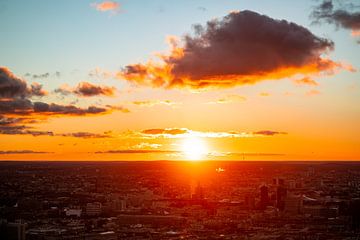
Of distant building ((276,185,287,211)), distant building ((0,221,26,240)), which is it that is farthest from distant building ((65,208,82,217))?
distant building ((276,185,287,211))

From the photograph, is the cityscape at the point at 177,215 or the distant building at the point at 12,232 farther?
the cityscape at the point at 177,215

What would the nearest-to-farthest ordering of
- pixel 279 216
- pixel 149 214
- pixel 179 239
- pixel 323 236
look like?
pixel 179 239 → pixel 323 236 → pixel 149 214 → pixel 279 216

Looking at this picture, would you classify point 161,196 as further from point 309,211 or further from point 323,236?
point 323,236

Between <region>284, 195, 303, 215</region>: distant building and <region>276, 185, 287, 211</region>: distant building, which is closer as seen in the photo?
<region>284, 195, 303, 215</region>: distant building

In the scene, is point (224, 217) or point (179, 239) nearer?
point (179, 239)

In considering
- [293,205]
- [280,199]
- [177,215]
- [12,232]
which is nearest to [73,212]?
[177,215]

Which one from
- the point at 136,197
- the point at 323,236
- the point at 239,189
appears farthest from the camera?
the point at 239,189

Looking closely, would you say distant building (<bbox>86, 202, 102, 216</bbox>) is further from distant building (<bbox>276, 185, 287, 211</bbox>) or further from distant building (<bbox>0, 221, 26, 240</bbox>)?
distant building (<bbox>276, 185, 287, 211</bbox>)

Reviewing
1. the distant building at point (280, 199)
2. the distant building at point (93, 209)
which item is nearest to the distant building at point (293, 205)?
the distant building at point (280, 199)

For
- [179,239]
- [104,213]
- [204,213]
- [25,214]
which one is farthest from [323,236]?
[25,214]

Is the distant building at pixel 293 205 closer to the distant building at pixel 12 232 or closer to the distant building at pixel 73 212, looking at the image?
the distant building at pixel 73 212

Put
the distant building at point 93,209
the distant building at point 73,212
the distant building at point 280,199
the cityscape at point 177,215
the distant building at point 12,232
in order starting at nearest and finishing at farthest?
the distant building at point 12,232 < the cityscape at point 177,215 < the distant building at point 73,212 < the distant building at point 93,209 < the distant building at point 280,199
